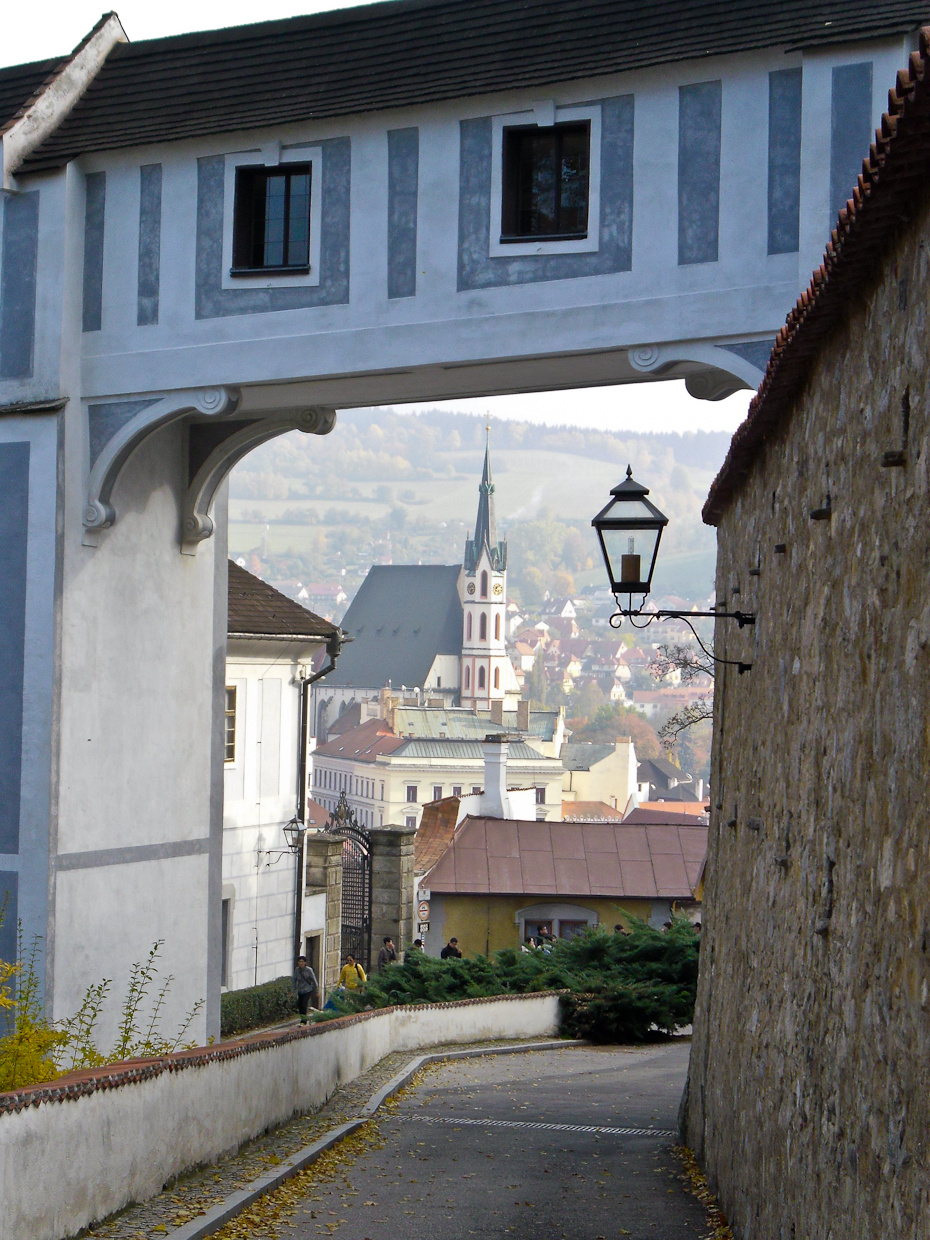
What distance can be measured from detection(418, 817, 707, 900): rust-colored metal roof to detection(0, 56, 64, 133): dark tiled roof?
23869mm

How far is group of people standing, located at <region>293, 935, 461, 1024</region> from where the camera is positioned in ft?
77.4

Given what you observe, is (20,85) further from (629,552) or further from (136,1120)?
(136,1120)

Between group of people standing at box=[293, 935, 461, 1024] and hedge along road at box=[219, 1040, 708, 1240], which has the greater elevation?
hedge along road at box=[219, 1040, 708, 1240]

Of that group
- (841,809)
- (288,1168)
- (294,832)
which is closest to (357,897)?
(294,832)

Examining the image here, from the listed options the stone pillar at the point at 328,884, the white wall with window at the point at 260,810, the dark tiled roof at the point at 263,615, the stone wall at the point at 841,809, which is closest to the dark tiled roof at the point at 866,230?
the stone wall at the point at 841,809

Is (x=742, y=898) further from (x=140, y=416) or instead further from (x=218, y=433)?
(x=218, y=433)

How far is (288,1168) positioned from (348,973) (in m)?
15.9

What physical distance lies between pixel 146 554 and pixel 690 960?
10243mm

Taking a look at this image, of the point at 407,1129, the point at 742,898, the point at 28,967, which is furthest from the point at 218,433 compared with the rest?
the point at 742,898

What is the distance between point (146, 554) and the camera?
1599 cm

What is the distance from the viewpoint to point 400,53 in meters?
13.8

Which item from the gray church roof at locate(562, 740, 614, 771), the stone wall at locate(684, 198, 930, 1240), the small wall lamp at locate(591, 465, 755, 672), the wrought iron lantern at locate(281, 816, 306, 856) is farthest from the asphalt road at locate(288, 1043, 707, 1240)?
the gray church roof at locate(562, 740, 614, 771)

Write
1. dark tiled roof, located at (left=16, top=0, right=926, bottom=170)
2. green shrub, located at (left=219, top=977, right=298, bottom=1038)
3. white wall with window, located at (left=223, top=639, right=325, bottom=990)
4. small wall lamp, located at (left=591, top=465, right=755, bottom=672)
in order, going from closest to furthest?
small wall lamp, located at (left=591, top=465, right=755, bottom=672), dark tiled roof, located at (left=16, top=0, right=926, bottom=170), green shrub, located at (left=219, top=977, right=298, bottom=1038), white wall with window, located at (left=223, top=639, right=325, bottom=990)

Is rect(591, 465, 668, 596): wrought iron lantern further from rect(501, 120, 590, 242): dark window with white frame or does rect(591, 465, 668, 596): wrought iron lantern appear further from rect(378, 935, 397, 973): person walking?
rect(378, 935, 397, 973): person walking
